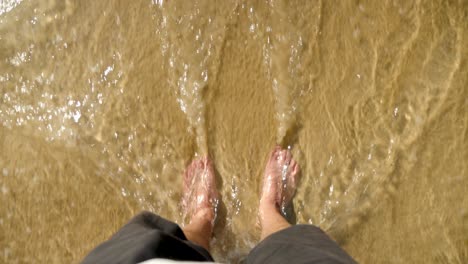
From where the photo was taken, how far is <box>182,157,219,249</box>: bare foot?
1557mm

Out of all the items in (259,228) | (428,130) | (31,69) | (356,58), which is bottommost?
(259,228)

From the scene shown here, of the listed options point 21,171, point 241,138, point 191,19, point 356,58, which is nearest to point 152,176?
point 241,138

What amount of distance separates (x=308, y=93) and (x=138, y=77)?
60 centimetres

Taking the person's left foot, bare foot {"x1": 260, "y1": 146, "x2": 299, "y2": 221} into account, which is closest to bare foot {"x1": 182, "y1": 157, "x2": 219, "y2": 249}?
the person's left foot

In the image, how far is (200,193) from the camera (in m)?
1.58

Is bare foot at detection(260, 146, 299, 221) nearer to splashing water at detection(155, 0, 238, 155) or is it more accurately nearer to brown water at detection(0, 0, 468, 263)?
brown water at detection(0, 0, 468, 263)

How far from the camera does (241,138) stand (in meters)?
1.58

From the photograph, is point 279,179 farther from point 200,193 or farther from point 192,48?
point 192,48

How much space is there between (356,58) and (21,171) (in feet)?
4.02

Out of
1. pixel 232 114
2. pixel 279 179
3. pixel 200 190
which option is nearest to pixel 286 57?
pixel 232 114

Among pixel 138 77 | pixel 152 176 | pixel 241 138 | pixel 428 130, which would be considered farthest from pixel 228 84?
pixel 428 130

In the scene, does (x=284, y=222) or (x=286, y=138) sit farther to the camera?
(x=286, y=138)

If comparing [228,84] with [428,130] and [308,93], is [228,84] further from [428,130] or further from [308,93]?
[428,130]

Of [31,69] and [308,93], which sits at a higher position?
[31,69]
